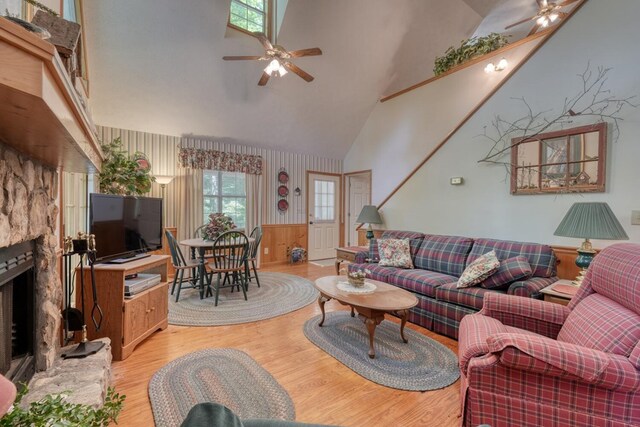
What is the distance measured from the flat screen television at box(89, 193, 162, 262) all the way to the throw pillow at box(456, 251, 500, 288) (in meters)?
3.05

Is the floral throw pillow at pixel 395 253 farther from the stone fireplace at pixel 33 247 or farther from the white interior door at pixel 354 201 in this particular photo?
the stone fireplace at pixel 33 247

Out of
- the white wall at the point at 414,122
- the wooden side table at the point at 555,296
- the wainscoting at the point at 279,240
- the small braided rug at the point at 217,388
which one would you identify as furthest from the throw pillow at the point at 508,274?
the wainscoting at the point at 279,240

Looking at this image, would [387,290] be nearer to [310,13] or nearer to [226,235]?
[226,235]

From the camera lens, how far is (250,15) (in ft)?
13.6

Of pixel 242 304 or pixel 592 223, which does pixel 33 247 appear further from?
pixel 592 223

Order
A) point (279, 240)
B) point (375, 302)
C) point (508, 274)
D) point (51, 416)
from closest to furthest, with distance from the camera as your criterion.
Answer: point (51, 416) < point (375, 302) < point (508, 274) < point (279, 240)

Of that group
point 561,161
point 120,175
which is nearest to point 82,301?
point 120,175

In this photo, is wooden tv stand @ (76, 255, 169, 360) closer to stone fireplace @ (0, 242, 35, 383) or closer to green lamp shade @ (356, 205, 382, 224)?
stone fireplace @ (0, 242, 35, 383)

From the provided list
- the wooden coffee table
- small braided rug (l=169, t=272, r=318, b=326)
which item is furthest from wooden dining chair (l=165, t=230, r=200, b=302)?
the wooden coffee table

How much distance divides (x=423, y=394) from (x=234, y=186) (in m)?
4.58

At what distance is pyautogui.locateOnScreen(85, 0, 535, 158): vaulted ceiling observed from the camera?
3.53 meters

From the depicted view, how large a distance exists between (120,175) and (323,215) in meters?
3.99

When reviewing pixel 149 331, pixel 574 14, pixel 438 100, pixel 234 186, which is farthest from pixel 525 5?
pixel 149 331

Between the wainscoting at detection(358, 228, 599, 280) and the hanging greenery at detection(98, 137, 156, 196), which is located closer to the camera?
the wainscoting at detection(358, 228, 599, 280)
